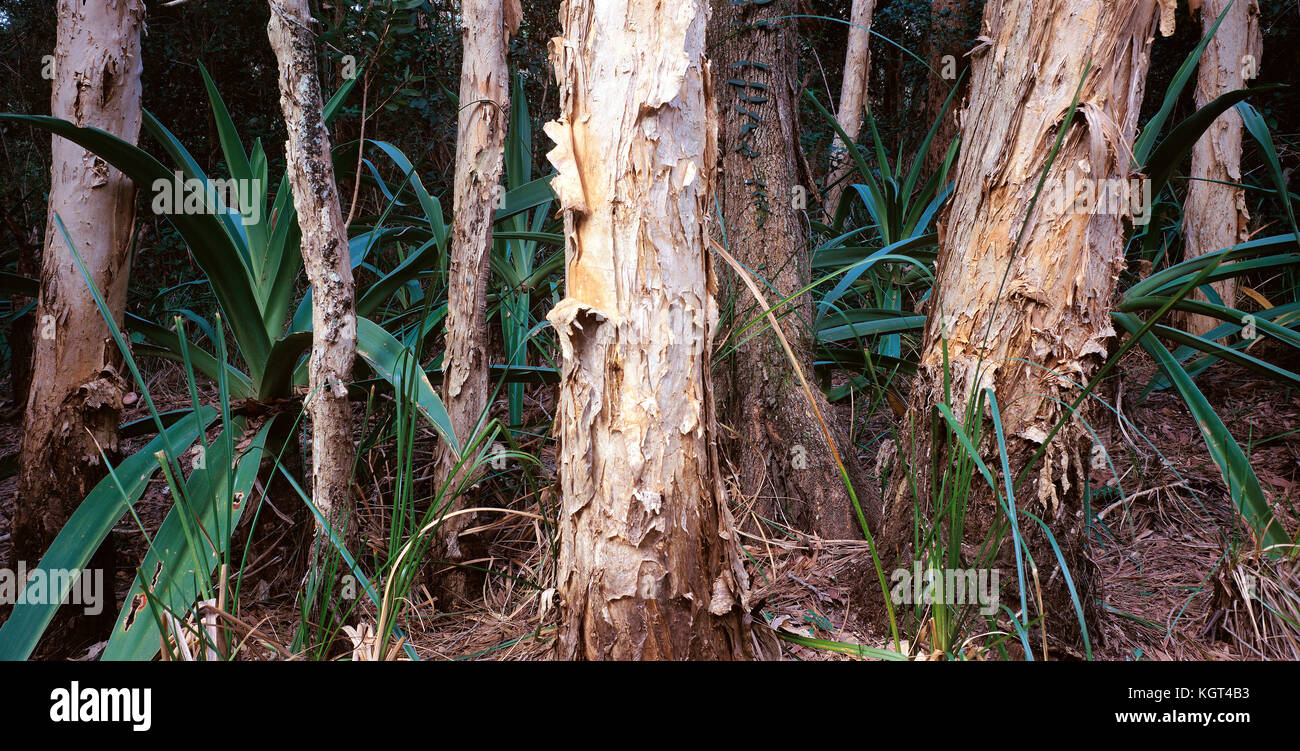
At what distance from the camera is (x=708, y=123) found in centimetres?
110

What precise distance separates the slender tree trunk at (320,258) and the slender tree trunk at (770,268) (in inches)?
37.2

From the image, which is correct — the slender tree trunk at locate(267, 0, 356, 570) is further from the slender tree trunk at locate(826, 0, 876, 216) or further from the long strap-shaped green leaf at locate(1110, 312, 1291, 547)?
the slender tree trunk at locate(826, 0, 876, 216)

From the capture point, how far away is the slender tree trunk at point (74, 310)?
4.99 ft

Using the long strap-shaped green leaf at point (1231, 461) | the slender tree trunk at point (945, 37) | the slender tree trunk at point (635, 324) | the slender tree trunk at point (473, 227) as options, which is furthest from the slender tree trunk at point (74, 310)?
the slender tree trunk at point (945, 37)

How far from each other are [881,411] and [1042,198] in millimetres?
1526

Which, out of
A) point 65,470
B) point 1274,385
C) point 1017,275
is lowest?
point 65,470

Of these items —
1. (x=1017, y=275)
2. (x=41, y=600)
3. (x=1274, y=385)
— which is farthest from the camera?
(x=1274, y=385)

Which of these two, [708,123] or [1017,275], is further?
[1017,275]

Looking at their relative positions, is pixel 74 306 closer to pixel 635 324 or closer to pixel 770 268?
pixel 635 324

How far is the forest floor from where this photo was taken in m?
1.32

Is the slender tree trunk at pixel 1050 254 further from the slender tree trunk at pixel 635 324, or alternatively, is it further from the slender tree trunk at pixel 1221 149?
the slender tree trunk at pixel 1221 149

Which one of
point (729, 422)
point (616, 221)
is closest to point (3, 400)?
point (729, 422)

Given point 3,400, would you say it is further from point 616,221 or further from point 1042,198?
point 1042,198
